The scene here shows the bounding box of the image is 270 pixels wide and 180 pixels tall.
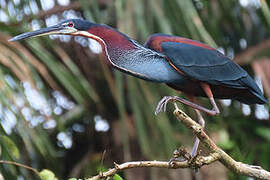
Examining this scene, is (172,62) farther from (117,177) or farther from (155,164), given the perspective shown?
(117,177)

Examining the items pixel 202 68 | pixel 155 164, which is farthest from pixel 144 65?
pixel 155 164

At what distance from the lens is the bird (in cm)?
211

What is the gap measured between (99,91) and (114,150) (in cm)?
47

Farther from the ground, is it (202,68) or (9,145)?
(202,68)

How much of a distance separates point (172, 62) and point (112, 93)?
146cm

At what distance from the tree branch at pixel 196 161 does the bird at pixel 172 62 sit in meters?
0.13

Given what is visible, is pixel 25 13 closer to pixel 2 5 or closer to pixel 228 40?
pixel 2 5

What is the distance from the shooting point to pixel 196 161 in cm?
194

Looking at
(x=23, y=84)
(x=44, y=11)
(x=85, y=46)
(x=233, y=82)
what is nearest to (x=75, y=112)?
(x=85, y=46)

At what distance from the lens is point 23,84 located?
2922mm

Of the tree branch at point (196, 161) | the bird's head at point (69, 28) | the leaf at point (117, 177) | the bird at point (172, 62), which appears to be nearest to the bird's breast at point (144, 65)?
the bird at point (172, 62)

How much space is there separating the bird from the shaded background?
58cm

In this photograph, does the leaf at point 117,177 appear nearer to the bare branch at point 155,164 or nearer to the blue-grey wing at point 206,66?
the bare branch at point 155,164

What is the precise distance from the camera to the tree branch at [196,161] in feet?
5.98
